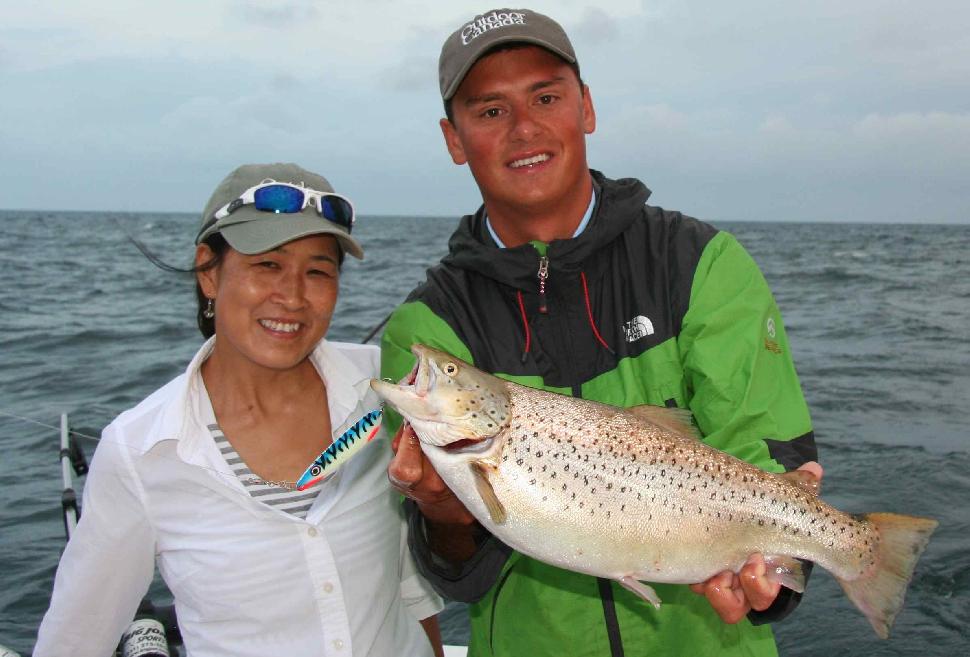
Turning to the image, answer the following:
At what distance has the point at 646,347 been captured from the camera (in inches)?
135

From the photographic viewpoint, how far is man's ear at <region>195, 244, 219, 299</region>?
12.9ft

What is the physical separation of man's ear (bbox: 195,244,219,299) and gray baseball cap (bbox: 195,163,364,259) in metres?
0.06

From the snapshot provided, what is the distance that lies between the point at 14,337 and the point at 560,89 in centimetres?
1845

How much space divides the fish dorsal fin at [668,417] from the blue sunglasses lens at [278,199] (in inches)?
65.8

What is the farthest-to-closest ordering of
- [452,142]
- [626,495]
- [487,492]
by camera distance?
[452,142], [626,495], [487,492]

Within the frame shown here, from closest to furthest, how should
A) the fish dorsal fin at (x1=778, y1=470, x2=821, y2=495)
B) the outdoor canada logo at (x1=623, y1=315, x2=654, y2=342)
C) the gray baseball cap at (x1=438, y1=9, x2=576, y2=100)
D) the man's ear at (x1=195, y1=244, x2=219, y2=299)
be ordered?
the fish dorsal fin at (x1=778, y1=470, x2=821, y2=495)
the outdoor canada logo at (x1=623, y1=315, x2=654, y2=342)
the gray baseball cap at (x1=438, y1=9, x2=576, y2=100)
the man's ear at (x1=195, y1=244, x2=219, y2=299)

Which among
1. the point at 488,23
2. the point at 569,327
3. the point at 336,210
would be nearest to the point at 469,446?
the point at 569,327

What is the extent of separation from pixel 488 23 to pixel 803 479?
2.19 m

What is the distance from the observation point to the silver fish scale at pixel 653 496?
121 inches

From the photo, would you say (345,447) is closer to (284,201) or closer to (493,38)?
(284,201)

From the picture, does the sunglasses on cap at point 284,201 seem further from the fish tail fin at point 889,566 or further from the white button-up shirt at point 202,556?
the fish tail fin at point 889,566

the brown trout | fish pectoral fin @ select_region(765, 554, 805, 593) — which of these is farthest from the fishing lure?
fish pectoral fin @ select_region(765, 554, 805, 593)

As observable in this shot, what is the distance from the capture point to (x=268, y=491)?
12.0 feet

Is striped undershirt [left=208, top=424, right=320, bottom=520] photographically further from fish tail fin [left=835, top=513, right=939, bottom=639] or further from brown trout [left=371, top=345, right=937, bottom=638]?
fish tail fin [left=835, top=513, right=939, bottom=639]
